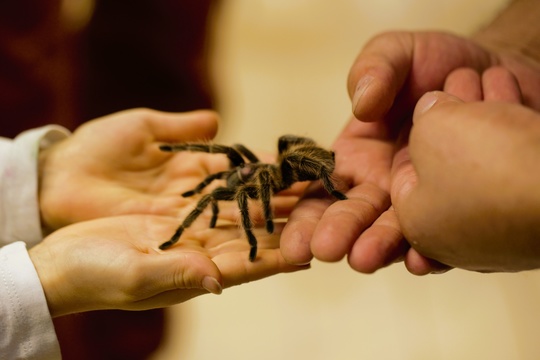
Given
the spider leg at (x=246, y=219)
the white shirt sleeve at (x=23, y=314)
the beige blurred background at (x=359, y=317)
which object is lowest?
the beige blurred background at (x=359, y=317)

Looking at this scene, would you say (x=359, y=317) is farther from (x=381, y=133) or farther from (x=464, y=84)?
(x=464, y=84)

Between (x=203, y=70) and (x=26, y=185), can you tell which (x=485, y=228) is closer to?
(x=26, y=185)

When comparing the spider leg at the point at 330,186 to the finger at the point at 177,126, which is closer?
the spider leg at the point at 330,186

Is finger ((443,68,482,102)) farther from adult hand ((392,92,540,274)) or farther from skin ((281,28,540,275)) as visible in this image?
adult hand ((392,92,540,274))

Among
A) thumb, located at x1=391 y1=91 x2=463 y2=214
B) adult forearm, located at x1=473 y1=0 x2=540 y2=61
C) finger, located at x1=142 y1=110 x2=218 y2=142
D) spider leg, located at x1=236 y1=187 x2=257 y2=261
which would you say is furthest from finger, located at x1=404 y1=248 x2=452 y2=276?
adult forearm, located at x1=473 y1=0 x2=540 y2=61

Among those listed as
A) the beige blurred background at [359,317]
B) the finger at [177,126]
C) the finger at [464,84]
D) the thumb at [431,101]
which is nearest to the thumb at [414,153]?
the thumb at [431,101]

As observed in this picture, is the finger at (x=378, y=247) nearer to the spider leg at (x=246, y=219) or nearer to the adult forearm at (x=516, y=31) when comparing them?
the spider leg at (x=246, y=219)

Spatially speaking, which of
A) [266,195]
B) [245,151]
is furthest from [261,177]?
[245,151]

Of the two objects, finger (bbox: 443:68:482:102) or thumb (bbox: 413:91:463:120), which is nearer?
thumb (bbox: 413:91:463:120)
